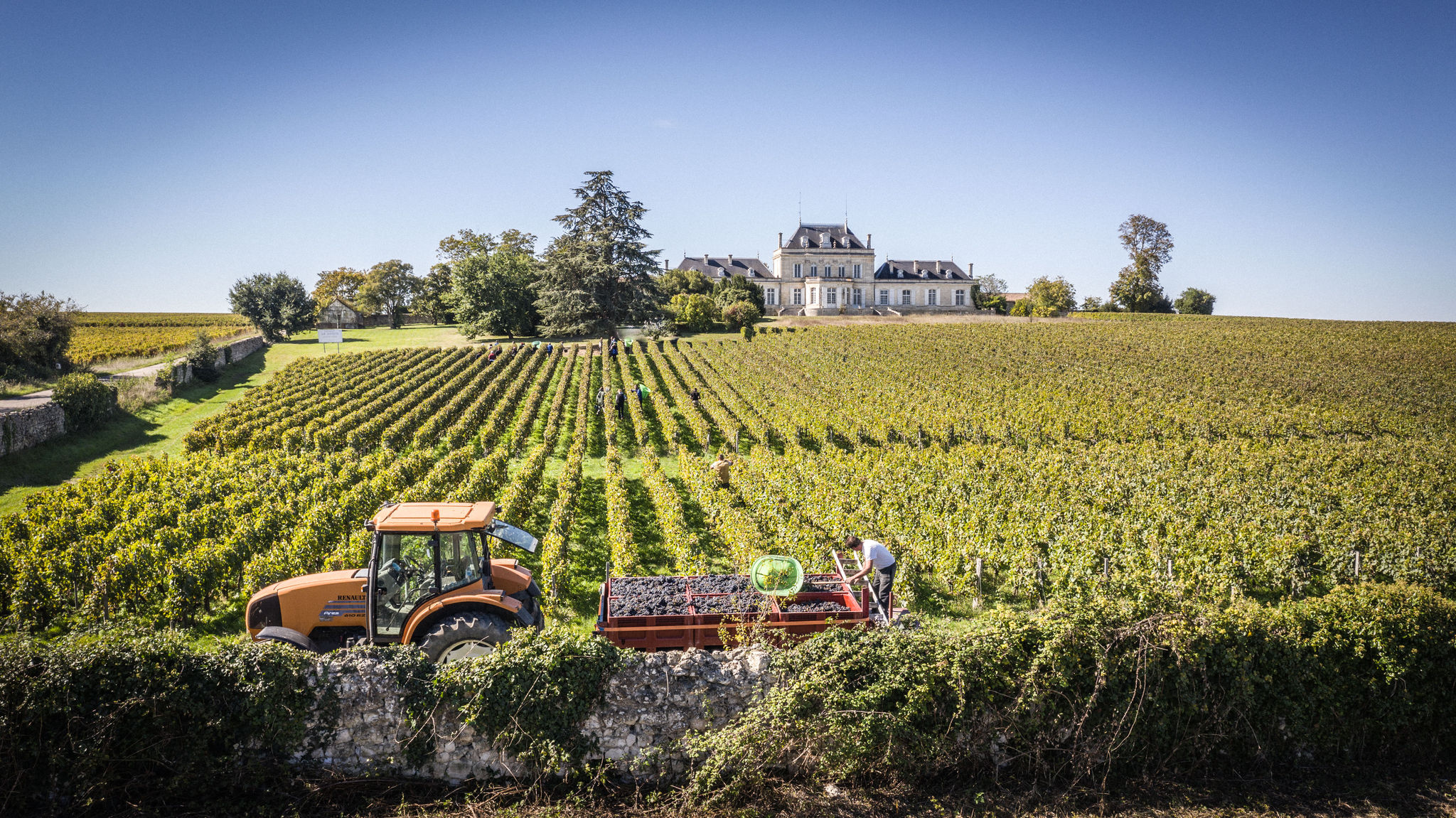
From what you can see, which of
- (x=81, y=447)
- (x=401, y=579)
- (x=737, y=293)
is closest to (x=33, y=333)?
(x=81, y=447)

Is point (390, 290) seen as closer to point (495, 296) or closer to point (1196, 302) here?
point (495, 296)

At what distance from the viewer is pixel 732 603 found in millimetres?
8328

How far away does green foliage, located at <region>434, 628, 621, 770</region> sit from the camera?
6016 mm

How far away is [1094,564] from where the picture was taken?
1135cm

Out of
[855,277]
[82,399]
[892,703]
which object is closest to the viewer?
[892,703]

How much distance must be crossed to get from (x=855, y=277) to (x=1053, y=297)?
21391 mm

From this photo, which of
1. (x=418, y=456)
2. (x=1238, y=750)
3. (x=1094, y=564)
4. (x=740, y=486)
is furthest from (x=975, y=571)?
(x=418, y=456)

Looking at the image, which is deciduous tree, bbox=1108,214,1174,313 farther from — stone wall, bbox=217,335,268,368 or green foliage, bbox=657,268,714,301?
stone wall, bbox=217,335,268,368

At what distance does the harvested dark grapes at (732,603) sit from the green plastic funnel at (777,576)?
24cm

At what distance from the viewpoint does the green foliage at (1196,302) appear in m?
73.6

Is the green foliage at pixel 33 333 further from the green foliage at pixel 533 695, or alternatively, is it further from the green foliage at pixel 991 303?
the green foliage at pixel 991 303

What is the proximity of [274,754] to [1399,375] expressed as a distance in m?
47.3

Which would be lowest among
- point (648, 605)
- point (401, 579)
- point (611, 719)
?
point (611, 719)

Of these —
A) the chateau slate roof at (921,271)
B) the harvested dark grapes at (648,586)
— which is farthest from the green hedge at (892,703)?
the chateau slate roof at (921,271)
